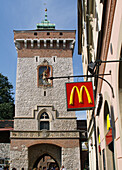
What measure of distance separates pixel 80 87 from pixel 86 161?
97.9ft

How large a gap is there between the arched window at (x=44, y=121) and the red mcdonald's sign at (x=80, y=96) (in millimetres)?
16373

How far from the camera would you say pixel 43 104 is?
2408 centimetres

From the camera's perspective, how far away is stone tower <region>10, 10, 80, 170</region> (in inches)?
879

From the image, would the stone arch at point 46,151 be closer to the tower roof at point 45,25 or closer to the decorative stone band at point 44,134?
the decorative stone band at point 44,134

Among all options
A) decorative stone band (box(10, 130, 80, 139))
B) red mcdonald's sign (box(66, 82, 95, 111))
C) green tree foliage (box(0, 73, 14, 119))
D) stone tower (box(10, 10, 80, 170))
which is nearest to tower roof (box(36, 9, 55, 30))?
stone tower (box(10, 10, 80, 170))

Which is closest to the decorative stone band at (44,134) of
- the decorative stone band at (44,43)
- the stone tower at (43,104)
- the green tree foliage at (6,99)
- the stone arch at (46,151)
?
the stone tower at (43,104)

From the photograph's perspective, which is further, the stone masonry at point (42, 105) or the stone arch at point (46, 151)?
the stone arch at point (46, 151)

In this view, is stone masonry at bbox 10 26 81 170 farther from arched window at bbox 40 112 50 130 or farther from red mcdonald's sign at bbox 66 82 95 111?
red mcdonald's sign at bbox 66 82 95 111

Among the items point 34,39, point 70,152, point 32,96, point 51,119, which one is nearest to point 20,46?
point 34,39

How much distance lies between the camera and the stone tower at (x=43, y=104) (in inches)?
879

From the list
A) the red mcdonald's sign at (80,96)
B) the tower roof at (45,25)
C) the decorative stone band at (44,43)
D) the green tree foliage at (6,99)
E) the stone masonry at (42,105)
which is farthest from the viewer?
the green tree foliage at (6,99)

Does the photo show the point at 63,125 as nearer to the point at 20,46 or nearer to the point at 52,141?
the point at 52,141

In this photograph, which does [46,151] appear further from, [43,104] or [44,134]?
[43,104]

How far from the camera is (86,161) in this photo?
1373 inches
